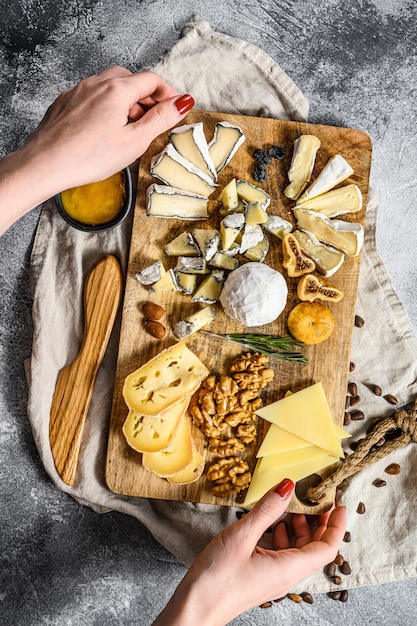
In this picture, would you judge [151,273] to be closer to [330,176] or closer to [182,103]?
[182,103]

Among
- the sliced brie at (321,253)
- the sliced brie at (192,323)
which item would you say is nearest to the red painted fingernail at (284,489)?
the sliced brie at (192,323)

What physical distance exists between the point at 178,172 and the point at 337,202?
474 mm

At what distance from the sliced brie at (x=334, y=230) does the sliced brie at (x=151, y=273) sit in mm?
430

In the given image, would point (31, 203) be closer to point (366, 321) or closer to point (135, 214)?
point (135, 214)

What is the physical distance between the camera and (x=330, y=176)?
184 cm

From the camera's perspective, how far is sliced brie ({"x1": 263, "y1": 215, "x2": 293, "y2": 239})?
1828 mm

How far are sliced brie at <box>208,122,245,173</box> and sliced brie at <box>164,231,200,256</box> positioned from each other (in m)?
0.23

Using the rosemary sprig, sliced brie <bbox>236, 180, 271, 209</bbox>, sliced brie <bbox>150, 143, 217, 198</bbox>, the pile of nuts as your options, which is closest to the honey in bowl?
sliced brie <bbox>150, 143, 217, 198</bbox>

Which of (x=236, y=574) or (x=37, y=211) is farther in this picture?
(x=37, y=211)

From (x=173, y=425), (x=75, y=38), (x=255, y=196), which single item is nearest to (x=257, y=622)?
(x=173, y=425)

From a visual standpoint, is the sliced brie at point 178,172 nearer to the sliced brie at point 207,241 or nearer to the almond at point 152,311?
the sliced brie at point 207,241

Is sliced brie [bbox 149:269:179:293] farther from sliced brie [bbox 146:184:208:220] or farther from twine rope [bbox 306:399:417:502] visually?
twine rope [bbox 306:399:417:502]

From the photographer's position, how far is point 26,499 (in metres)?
1.94

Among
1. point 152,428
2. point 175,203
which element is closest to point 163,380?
point 152,428
